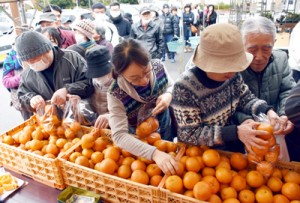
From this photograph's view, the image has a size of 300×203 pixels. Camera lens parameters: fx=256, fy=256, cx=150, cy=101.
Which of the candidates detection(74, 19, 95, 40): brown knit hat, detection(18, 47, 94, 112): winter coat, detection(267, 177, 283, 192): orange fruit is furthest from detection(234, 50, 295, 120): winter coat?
detection(74, 19, 95, 40): brown knit hat

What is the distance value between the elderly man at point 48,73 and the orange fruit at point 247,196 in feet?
4.36

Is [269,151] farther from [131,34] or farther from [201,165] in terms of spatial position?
[131,34]

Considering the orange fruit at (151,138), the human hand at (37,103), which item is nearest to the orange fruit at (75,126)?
the human hand at (37,103)

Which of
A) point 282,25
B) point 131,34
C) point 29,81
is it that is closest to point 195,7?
point 282,25

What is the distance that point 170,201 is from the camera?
3.82 ft

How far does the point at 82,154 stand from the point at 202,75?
82 centimetres

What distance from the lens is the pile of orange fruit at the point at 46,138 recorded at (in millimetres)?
1582

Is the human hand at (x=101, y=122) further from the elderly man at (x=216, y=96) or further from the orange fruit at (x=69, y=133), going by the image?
the elderly man at (x=216, y=96)

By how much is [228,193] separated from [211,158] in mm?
177

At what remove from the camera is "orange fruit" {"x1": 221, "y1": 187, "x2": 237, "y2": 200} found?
1.15m

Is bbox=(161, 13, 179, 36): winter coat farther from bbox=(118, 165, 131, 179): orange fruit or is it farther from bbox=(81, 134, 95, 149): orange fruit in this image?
bbox=(118, 165, 131, 179): orange fruit

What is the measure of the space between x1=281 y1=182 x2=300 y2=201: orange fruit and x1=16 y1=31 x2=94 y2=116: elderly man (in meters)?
1.47

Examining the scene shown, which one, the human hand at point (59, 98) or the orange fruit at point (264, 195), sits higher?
the human hand at point (59, 98)

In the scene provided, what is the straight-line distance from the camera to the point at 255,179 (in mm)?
1173
